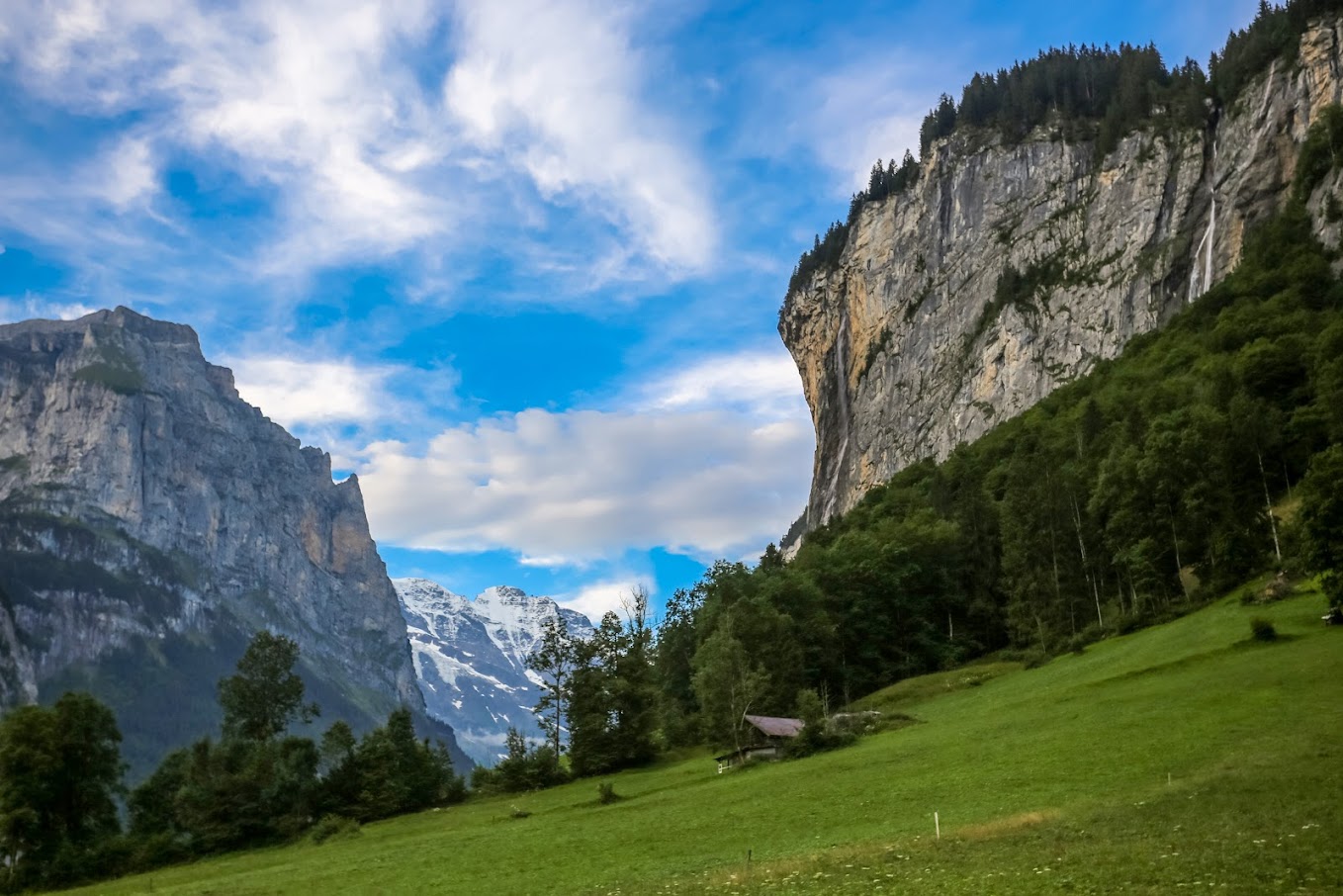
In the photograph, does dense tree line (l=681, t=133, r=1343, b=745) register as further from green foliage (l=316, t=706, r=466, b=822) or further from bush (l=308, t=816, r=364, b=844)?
bush (l=308, t=816, r=364, b=844)

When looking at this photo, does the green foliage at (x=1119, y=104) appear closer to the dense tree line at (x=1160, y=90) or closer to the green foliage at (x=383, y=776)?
the dense tree line at (x=1160, y=90)

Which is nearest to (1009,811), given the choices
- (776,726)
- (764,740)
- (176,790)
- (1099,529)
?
(776,726)

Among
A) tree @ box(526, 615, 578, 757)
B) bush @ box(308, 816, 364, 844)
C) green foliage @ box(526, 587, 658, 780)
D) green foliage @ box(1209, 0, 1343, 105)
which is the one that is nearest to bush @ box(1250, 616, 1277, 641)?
green foliage @ box(526, 587, 658, 780)

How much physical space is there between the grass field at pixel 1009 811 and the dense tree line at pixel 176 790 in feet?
18.9

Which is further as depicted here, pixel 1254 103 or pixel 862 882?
pixel 1254 103

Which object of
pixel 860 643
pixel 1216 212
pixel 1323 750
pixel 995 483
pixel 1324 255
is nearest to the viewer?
pixel 1323 750

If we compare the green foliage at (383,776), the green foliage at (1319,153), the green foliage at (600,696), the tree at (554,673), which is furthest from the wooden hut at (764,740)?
the green foliage at (1319,153)

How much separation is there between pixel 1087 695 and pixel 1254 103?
129132 millimetres

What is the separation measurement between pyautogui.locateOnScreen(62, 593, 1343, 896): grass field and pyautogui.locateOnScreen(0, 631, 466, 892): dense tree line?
5.76 meters

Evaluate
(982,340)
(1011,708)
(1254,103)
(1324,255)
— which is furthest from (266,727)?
(1254,103)

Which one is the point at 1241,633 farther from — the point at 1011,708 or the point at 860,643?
the point at 860,643

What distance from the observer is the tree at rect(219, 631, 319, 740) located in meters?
86.6

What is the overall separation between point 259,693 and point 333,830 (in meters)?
23.2

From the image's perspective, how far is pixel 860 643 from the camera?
314 ft
